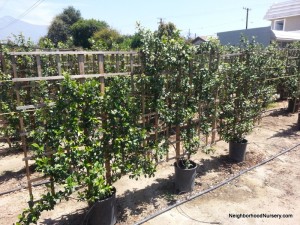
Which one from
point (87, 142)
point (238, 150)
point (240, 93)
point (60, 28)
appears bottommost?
point (238, 150)

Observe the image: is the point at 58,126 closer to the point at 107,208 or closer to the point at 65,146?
the point at 65,146

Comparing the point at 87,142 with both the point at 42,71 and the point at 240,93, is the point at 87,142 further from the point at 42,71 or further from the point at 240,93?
the point at 240,93

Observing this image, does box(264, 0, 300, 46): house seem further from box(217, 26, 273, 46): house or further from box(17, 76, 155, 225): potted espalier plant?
box(17, 76, 155, 225): potted espalier plant

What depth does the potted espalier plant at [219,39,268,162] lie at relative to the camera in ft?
19.2

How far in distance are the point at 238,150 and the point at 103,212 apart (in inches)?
140

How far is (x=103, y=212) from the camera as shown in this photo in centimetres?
380

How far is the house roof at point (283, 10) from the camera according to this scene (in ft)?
84.3

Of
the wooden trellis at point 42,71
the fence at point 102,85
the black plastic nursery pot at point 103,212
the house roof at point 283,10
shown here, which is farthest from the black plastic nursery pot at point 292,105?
the house roof at point 283,10

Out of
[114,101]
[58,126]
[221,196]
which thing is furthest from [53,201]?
[221,196]

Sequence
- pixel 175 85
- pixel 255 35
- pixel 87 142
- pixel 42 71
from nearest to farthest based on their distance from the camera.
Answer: pixel 87 142
pixel 175 85
pixel 42 71
pixel 255 35

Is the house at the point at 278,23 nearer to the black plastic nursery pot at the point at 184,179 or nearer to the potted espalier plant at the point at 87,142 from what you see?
the black plastic nursery pot at the point at 184,179

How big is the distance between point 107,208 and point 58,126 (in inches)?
55.8

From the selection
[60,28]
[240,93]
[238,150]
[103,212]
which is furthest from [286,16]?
[60,28]

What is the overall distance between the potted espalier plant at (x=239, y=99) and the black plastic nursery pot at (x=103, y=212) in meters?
3.27
